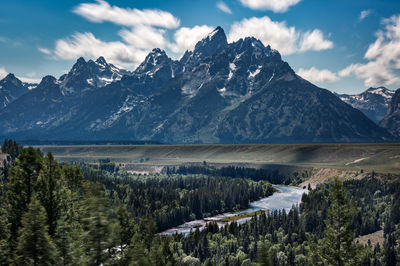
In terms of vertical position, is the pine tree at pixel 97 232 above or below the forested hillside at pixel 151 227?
above

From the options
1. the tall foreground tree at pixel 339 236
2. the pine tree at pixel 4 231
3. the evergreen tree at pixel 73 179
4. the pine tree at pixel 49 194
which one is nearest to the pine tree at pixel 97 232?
the pine tree at pixel 4 231

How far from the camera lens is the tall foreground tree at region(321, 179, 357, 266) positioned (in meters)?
39.2

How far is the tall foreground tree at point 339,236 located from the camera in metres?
39.2

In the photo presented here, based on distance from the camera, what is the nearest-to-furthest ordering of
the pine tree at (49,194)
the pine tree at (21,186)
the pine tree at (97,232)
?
the pine tree at (97,232) → the pine tree at (21,186) → the pine tree at (49,194)

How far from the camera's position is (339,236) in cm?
3981

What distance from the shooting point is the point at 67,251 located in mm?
23281

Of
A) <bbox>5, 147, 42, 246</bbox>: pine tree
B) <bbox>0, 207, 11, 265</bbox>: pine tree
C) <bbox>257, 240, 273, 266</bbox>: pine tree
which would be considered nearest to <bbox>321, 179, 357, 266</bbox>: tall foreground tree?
<bbox>257, 240, 273, 266</bbox>: pine tree

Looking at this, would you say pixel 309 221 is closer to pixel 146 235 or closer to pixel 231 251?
pixel 231 251

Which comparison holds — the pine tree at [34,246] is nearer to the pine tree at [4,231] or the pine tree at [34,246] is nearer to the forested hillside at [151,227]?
the forested hillside at [151,227]

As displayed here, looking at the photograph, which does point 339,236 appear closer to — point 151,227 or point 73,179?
point 151,227

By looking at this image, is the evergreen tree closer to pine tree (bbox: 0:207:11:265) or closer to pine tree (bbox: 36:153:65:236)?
pine tree (bbox: 36:153:65:236)

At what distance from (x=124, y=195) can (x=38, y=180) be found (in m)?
145

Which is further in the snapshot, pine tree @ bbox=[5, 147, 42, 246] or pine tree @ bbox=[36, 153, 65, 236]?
pine tree @ bbox=[36, 153, 65, 236]

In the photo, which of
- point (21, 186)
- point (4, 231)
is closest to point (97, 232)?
point (4, 231)
